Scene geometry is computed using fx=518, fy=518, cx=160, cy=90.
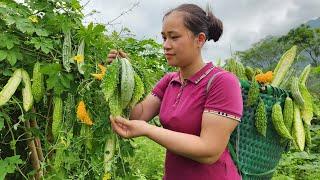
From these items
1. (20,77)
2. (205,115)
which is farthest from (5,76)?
(205,115)

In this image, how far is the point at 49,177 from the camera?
109 inches

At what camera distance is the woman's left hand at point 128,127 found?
91.2 inches

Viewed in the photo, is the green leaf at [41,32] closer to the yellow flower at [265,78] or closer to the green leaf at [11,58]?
the green leaf at [11,58]

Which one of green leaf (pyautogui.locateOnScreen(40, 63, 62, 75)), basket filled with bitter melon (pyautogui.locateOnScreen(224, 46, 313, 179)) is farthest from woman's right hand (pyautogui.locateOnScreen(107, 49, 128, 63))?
basket filled with bitter melon (pyautogui.locateOnScreen(224, 46, 313, 179))

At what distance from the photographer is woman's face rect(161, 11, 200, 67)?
2418 millimetres

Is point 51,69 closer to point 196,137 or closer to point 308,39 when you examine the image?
point 196,137

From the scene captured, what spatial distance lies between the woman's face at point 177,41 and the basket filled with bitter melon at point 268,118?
1.27ft

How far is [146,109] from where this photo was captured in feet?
9.09

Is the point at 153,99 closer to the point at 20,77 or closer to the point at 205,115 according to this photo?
the point at 205,115

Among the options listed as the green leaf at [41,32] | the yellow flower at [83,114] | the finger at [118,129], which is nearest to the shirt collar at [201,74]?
the finger at [118,129]

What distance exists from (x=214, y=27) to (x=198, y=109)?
46cm

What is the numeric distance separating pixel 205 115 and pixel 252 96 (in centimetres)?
40

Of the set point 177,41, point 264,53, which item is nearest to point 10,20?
point 177,41

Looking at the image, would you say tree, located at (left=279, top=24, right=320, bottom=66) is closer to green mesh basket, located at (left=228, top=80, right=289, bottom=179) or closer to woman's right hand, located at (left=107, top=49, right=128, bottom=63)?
green mesh basket, located at (left=228, top=80, right=289, bottom=179)
